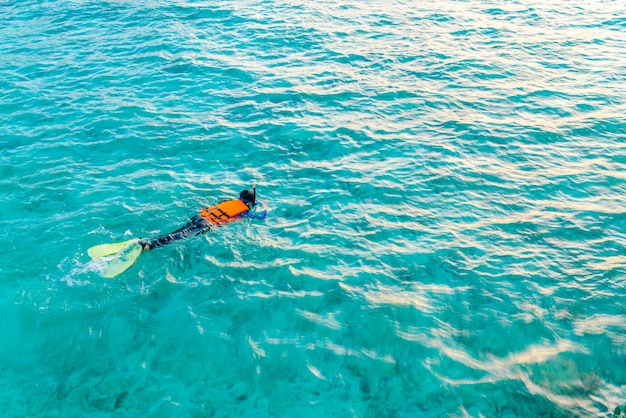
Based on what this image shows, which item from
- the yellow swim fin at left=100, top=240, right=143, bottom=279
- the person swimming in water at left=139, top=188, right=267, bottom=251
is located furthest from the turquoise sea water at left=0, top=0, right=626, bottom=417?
the person swimming in water at left=139, top=188, right=267, bottom=251

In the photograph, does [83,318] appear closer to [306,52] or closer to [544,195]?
[544,195]

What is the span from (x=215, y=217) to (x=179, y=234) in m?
1.01

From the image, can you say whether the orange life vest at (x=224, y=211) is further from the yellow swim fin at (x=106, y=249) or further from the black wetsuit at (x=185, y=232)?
the yellow swim fin at (x=106, y=249)

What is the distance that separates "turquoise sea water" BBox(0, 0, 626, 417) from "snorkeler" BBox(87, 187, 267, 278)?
276 mm

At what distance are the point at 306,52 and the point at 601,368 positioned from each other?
58.0 feet

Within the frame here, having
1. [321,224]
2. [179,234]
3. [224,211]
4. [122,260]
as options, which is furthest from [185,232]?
[321,224]

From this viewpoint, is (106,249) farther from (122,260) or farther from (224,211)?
(224,211)

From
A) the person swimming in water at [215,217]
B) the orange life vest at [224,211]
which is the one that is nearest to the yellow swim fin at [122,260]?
the person swimming in water at [215,217]

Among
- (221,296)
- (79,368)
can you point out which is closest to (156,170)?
(221,296)

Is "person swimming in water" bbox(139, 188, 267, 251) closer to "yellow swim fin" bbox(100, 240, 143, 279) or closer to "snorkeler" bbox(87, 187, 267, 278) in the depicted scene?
"snorkeler" bbox(87, 187, 267, 278)

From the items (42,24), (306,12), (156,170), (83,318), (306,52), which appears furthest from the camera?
(306,12)

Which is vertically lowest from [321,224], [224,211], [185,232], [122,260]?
[321,224]

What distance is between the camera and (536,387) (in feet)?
30.5

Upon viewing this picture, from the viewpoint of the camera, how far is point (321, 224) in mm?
13266
